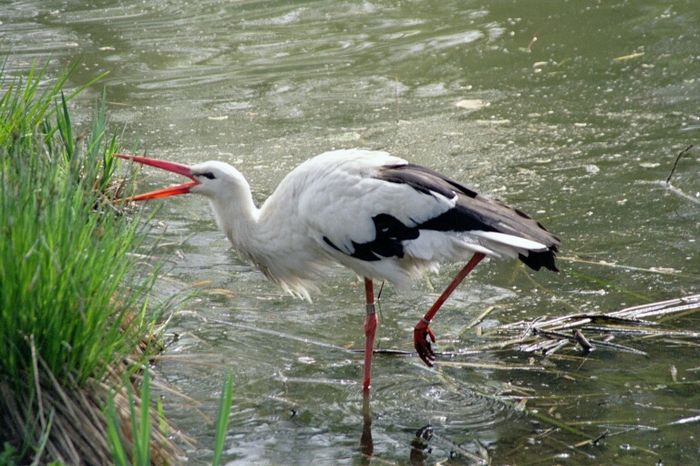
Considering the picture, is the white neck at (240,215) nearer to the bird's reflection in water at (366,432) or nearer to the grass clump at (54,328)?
the bird's reflection in water at (366,432)

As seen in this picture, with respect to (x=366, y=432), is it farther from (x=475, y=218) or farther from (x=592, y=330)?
(x=592, y=330)

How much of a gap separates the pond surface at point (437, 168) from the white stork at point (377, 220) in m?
0.38

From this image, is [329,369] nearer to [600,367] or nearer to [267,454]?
[267,454]

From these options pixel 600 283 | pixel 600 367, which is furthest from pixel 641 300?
pixel 600 367

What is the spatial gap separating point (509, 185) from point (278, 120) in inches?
84.5

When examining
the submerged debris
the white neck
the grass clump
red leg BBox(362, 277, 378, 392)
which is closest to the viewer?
the grass clump

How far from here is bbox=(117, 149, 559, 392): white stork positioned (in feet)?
15.9

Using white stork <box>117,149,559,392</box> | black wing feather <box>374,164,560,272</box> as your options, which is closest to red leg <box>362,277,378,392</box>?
white stork <box>117,149,559,392</box>

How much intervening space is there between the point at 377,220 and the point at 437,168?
95.0 inches

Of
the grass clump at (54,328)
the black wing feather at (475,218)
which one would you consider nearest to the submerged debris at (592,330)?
the black wing feather at (475,218)

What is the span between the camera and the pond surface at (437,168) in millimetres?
4488

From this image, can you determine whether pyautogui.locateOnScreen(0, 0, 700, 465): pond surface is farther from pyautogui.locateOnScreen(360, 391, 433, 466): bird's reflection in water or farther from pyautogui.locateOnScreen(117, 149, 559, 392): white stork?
pyautogui.locateOnScreen(117, 149, 559, 392): white stork

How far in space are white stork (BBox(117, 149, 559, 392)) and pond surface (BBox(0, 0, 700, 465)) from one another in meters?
0.38

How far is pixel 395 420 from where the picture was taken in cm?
457
